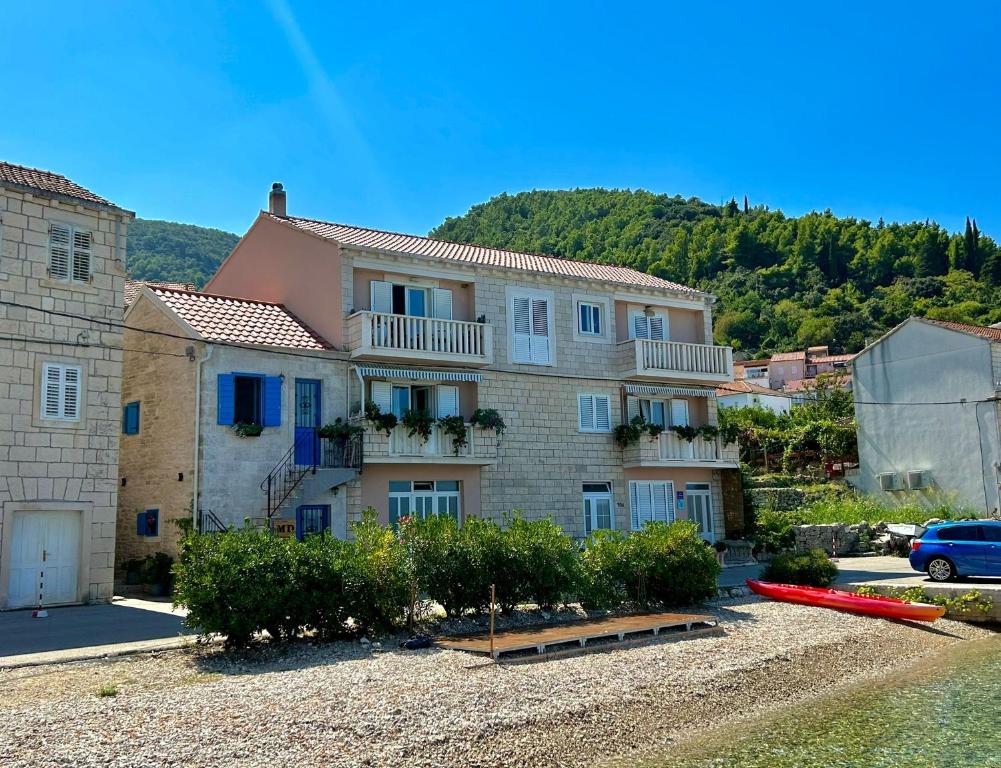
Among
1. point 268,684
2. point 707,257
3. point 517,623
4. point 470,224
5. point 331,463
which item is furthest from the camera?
point 707,257

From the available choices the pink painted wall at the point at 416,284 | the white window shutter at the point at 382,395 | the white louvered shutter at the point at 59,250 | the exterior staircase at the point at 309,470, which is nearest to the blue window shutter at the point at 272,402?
the exterior staircase at the point at 309,470

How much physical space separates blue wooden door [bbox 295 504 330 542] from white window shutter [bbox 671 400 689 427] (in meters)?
13.2

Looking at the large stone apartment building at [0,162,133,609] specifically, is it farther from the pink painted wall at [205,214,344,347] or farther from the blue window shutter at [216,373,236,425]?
the pink painted wall at [205,214,344,347]

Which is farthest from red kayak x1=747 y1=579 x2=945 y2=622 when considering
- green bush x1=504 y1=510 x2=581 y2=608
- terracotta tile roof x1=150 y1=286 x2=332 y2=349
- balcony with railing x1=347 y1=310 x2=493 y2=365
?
terracotta tile roof x1=150 y1=286 x2=332 y2=349

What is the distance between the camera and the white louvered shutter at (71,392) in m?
20.7

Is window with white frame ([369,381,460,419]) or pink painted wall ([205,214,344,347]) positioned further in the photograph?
window with white frame ([369,381,460,419])

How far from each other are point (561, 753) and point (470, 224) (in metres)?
85.1

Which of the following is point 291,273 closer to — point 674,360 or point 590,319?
point 590,319

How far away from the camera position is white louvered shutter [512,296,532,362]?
29.9 metres

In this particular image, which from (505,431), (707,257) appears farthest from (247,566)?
(707,257)

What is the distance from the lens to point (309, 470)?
24.6 m

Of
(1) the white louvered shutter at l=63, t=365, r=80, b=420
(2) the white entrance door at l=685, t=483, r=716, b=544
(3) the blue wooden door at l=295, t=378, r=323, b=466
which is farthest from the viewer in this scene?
(2) the white entrance door at l=685, t=483, r=716, b=544

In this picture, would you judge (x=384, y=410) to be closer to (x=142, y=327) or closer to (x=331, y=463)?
(x=331, y=463)

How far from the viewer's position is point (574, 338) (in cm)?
3108
